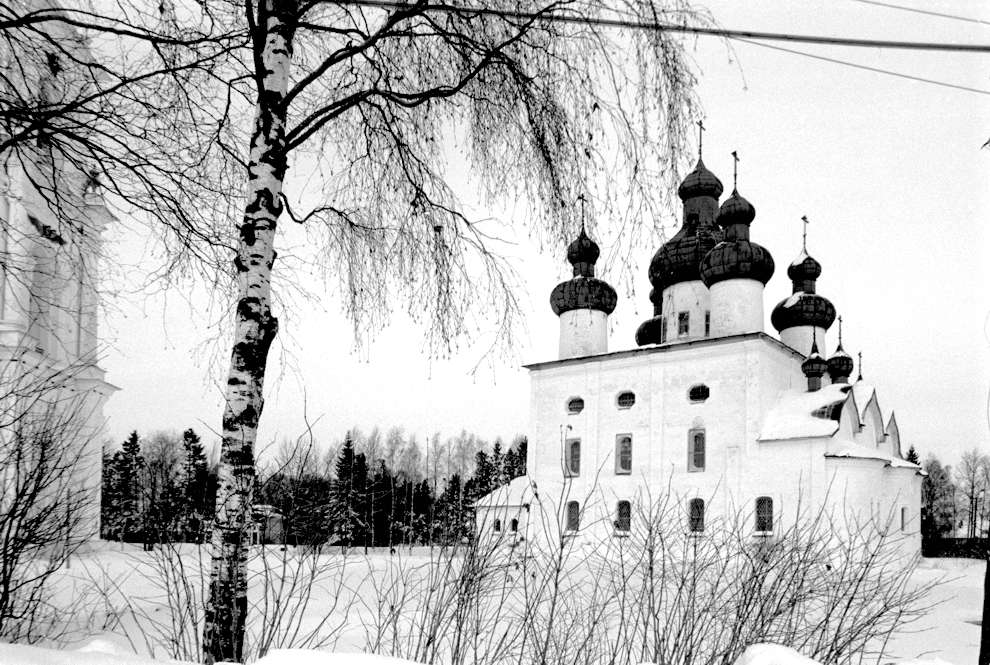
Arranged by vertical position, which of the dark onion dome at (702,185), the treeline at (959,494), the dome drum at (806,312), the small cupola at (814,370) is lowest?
the treeline at (959,494)

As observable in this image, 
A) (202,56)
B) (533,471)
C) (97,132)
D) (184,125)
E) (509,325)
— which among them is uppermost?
(202,56)

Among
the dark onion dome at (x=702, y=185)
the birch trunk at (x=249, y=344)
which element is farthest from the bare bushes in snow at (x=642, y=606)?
the dark onion dome at (x=702, y=185)

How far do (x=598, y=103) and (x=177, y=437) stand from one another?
58.4 m

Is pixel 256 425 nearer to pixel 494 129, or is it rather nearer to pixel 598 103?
pixel 494 129

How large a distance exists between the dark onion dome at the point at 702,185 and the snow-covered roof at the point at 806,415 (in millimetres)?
9287

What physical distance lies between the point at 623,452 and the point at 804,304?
982cm

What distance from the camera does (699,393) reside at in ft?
82.9

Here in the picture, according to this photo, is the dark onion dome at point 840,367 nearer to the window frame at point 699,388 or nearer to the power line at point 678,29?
the window frame at point 699,388

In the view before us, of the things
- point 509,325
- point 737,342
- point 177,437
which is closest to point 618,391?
point 737,342

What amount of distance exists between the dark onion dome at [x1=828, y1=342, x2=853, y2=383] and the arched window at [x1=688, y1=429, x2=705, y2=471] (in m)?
8.30

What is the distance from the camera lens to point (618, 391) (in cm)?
2689

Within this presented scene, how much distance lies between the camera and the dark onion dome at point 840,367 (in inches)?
1166

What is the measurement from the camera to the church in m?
23.0

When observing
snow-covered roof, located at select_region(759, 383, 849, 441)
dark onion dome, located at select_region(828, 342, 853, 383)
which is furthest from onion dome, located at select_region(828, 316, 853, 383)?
snow-covered roof, located at select_region(759, 383, 849, 441)
